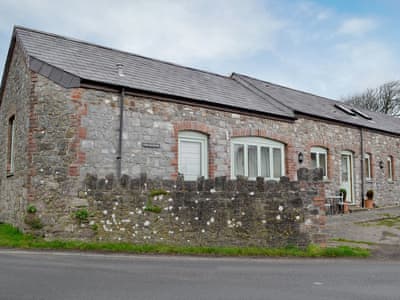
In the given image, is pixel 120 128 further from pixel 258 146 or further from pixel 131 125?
pixel 258 146

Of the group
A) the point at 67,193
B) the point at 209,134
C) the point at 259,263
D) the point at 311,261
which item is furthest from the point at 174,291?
the point at 209,134

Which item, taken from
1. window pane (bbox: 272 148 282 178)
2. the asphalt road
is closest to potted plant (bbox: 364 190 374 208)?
window pane (bbox: 272 148 282 178)

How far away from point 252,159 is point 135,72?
5.42 meters

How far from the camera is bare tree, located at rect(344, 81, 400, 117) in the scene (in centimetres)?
4137

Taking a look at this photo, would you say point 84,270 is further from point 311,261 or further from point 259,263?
point 311,261

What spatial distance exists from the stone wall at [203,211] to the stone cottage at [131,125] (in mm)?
944

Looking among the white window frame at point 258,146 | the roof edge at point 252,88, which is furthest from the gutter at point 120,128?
the roof edge at point 252,88

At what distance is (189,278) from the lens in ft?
22.5

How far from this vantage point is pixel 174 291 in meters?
5.95

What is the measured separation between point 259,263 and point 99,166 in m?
5.56

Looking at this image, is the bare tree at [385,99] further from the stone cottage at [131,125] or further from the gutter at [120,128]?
the gutter at [120,128]

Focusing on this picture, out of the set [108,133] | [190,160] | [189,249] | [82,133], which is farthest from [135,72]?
[189,249]

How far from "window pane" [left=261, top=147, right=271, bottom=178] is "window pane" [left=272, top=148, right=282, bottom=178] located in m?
0.34

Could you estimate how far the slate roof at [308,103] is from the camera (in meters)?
19.4
